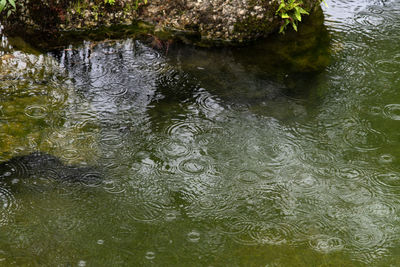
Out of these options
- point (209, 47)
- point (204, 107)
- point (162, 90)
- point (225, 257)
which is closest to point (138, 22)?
point (209, 47)

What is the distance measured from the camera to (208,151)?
4457 mm

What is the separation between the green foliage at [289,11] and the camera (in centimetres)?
575

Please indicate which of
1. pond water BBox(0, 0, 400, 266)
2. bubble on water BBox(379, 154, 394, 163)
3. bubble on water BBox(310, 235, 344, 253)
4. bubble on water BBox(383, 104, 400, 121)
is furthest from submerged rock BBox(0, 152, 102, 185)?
bubble on water BBox(383, 104, 400, 121)

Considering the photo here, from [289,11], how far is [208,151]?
8.53 ft

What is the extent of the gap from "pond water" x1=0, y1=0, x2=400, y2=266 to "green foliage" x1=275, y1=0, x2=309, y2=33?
0.25 meters

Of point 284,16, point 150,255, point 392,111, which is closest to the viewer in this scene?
point 150,255

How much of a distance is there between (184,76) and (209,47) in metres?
0.74

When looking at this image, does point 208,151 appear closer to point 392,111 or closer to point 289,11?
point 392,111

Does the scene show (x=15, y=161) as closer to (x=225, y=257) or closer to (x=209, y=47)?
(x=225, y=257)

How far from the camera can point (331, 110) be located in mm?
4941

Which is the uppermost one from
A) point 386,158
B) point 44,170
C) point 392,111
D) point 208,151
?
point 392,111

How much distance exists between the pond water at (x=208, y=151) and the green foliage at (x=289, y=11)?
0.25m

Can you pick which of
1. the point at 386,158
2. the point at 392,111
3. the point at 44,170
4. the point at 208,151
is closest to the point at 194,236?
the point at 208,151

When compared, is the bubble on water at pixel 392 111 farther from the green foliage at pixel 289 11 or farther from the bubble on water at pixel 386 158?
the green foliage at pixel 289 11
